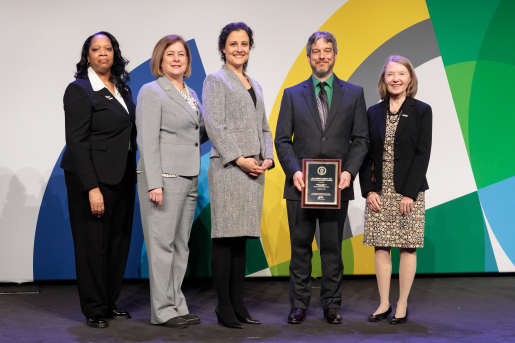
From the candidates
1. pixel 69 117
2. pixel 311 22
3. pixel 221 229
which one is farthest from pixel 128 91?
→ pixel 311 22

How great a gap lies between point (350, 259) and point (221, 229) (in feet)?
6.47

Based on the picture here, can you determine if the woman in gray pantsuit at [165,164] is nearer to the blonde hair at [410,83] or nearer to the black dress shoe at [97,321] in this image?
the black dress shoe at [97,321]

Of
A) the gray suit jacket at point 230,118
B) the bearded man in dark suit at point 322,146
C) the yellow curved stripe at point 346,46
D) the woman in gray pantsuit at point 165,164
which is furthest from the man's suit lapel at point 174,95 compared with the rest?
the yellow curved stripe at point 346,46

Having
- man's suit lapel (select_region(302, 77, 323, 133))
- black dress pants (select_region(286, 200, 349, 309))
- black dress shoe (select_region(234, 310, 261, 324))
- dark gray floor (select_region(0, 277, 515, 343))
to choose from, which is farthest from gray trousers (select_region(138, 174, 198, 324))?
man's suit lapel (select_region(302, 77, 323, 133))

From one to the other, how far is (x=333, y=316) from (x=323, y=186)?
2.64ft

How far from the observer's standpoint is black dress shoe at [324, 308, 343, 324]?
9.04ft

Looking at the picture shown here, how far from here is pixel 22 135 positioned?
156 inches

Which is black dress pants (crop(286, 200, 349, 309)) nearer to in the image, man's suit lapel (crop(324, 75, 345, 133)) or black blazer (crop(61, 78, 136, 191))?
man's suit lapel (crop(324, 75, 345, 133))

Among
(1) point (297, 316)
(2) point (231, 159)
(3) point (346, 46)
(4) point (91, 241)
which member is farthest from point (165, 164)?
(3) point (346, 46)

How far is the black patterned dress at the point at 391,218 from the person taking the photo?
9.12 feet

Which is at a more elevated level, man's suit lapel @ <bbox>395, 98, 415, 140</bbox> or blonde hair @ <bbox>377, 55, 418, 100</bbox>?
blonde hair @ <bbox>377, 55, 418, 100</bbox>

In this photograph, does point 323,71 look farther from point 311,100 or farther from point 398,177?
point 398,177

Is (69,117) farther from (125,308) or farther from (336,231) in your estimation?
(336,231)

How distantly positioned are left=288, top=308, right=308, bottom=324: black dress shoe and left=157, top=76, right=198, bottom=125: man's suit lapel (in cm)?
130
